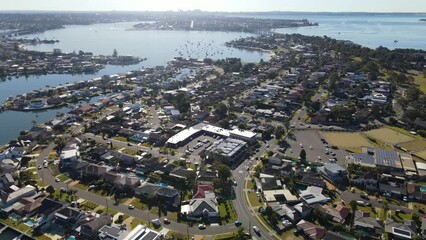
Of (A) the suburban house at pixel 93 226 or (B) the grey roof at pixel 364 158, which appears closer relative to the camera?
(A) the suburban house at pixel 93 226

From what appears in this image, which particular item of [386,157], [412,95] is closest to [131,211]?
[386,157]

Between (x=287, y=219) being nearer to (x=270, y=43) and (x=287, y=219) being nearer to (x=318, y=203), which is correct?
(x=318, y=203)

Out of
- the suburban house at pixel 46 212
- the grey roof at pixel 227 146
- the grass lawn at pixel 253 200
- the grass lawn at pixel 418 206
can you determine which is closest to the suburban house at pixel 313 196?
the grass lawn at pixel 253 200

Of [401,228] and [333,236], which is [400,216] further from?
[333,236]

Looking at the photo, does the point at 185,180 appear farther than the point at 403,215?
Yes

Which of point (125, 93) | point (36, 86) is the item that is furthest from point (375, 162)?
point (36, 86)

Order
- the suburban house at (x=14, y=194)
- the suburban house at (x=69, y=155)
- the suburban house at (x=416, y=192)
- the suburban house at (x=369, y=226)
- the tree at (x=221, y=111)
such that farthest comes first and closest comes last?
the tree at (x=221, y=111) < the suburban house at (x=69, y=155) < the suburban house at (x=416, y=192) < the suburban house at (x=14, y=194) < the suburban house at (x=369, y=226)

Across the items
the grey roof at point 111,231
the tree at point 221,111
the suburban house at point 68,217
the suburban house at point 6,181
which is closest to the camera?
the grey roof at point 111,231

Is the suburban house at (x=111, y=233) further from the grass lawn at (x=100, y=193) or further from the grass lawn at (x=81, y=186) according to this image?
the grass lawn at (x=81, y=186)
